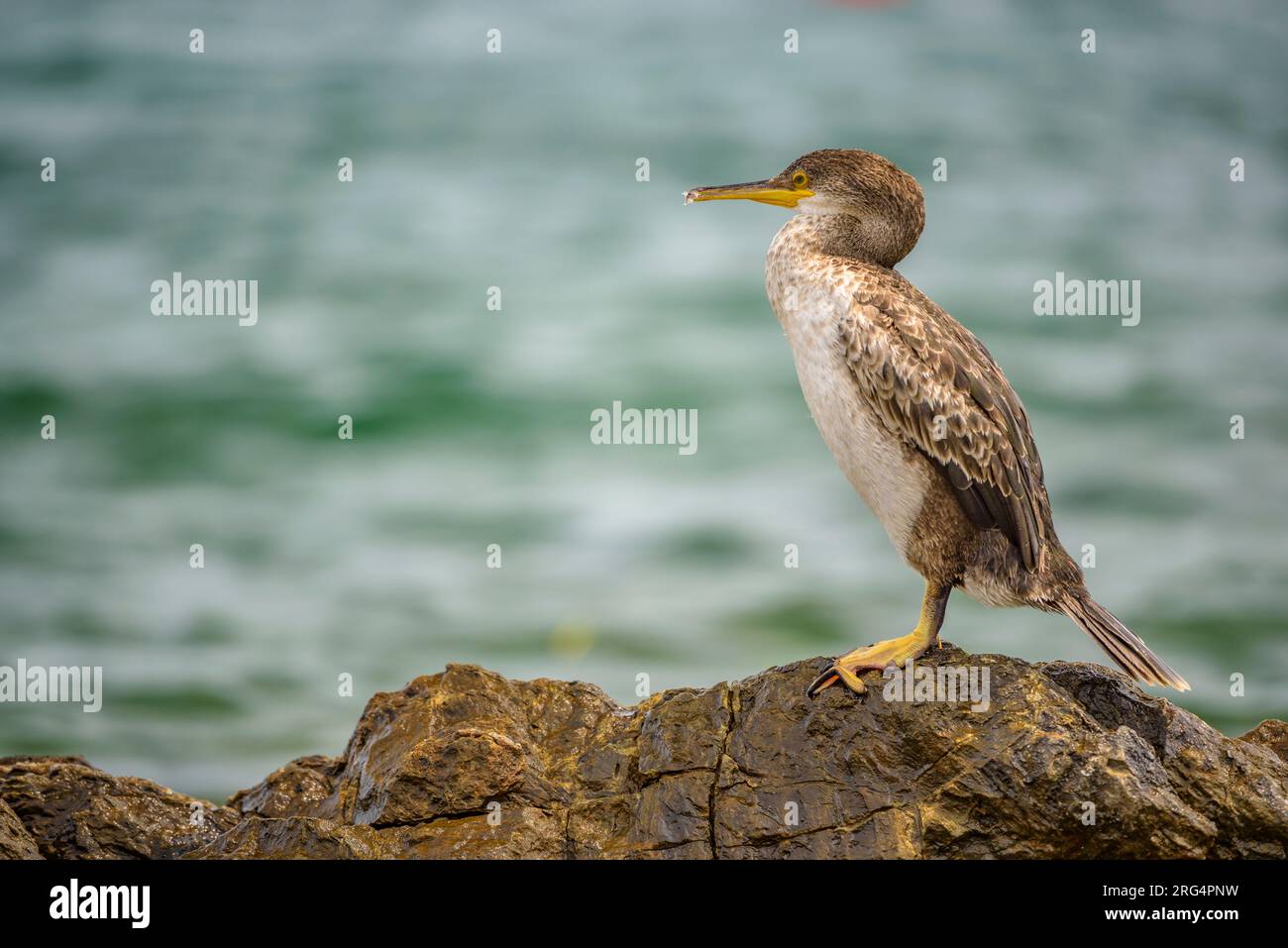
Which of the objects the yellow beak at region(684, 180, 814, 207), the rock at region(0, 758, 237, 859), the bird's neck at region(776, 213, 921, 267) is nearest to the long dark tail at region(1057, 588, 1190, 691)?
the bird's neck at region(776, 213, 921, 267)

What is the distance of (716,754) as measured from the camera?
6.47 meters

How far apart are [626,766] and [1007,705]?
6.33 ft

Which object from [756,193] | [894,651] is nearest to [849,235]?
[756,193]

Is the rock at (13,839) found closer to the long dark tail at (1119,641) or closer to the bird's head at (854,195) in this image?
the bird's head at (854,195)

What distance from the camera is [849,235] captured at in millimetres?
7012

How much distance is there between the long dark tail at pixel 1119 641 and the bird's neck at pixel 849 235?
2100 mm

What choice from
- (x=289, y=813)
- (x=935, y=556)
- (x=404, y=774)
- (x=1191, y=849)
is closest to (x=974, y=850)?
(x=1191, y=849)

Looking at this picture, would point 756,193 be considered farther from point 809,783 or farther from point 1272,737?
point 1272,737

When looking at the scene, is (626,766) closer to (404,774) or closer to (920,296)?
(404,774)

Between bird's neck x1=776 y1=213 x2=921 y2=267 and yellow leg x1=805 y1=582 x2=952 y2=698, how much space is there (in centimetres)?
184

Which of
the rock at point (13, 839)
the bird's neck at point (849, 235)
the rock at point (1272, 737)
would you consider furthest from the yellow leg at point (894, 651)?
the rock at point (13, 839)

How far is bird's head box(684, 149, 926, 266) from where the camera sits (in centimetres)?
689

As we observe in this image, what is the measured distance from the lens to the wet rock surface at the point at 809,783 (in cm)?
607

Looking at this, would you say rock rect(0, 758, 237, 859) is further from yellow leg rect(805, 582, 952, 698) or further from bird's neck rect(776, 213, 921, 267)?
bird's neck rect(776, 213, 921, 267)
